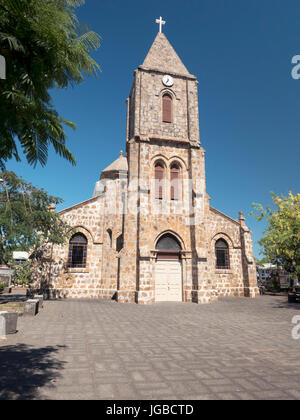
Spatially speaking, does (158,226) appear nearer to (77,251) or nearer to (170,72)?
(77,251)

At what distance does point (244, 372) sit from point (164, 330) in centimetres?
380

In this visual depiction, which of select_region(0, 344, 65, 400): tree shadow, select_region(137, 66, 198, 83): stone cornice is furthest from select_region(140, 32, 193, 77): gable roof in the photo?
select_region(0, 344, 65, 400): tree shadow

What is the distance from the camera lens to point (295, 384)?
13.0 ft

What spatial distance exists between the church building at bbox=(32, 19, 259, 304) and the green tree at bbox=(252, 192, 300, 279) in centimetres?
292

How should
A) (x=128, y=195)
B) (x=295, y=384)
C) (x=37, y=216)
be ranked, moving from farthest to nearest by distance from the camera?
1. (x=128, y=195)
2. (x=37, y=216)
3. (x=295, y=384)

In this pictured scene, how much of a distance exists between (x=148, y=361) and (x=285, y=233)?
12.8m

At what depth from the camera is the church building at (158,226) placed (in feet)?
51.6

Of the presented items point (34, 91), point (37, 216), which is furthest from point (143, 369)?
point (37, 216)

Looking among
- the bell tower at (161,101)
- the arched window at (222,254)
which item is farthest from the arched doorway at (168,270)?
the bell tower at (161,101)

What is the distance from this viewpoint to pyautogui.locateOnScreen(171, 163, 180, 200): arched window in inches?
693

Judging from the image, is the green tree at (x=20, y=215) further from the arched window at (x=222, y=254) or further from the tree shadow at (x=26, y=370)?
Answer: the arched window at (x=222, y=254)

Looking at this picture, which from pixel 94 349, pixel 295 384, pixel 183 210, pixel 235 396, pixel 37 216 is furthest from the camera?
pixel 183 210

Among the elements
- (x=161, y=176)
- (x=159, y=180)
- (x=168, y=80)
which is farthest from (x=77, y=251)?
(x=168, y=80)
